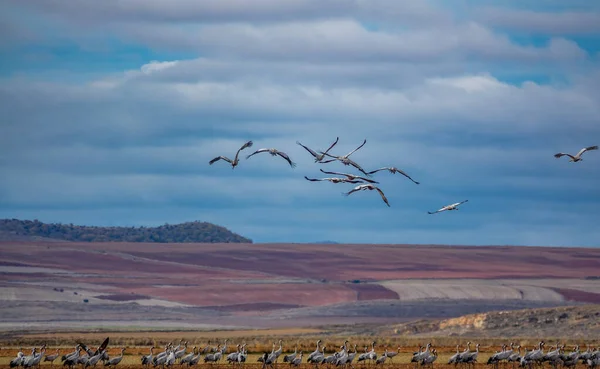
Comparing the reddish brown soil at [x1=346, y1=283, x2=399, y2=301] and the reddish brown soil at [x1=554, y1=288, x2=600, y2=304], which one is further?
the reddish brown soil at [x1=346, y1=283, x2=399, y2=301]

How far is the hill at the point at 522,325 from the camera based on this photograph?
7750 centimetres

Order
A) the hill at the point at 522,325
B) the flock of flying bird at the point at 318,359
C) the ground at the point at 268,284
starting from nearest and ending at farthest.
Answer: the flock of flying bird at the point at 318,359, the hill at the point at 522,325, the ground at the point at 268,284

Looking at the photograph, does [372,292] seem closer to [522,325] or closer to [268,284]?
[268,284]

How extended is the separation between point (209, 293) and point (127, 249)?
196 feet

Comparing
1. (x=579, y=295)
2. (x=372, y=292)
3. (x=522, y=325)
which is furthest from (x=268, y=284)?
(x=522, y=325)

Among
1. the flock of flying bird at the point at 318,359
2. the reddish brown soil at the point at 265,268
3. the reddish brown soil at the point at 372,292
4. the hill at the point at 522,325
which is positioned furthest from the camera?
the reddish brown soil at the point at 265,268

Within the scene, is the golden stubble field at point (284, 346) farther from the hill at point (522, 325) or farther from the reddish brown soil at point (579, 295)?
the reddish brown soil at point (579, 295)

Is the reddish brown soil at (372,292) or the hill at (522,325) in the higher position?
the reddish brown soil at (372,292)

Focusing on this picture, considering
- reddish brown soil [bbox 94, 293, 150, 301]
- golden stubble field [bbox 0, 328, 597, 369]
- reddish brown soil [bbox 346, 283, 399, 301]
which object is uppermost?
reddish brown soil [bbox 346, 283, 399, 301]

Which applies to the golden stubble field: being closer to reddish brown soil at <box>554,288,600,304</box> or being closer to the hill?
the hill

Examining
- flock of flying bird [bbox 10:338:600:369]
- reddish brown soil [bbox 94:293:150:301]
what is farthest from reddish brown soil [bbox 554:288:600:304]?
flock of flying bird [bbox 10:338:600:369]

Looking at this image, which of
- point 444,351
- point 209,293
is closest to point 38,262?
point 209,293

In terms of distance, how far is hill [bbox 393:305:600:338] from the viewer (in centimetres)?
7750

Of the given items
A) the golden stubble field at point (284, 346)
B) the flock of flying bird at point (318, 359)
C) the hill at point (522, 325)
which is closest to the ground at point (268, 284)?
the hill at point (522, 325)
